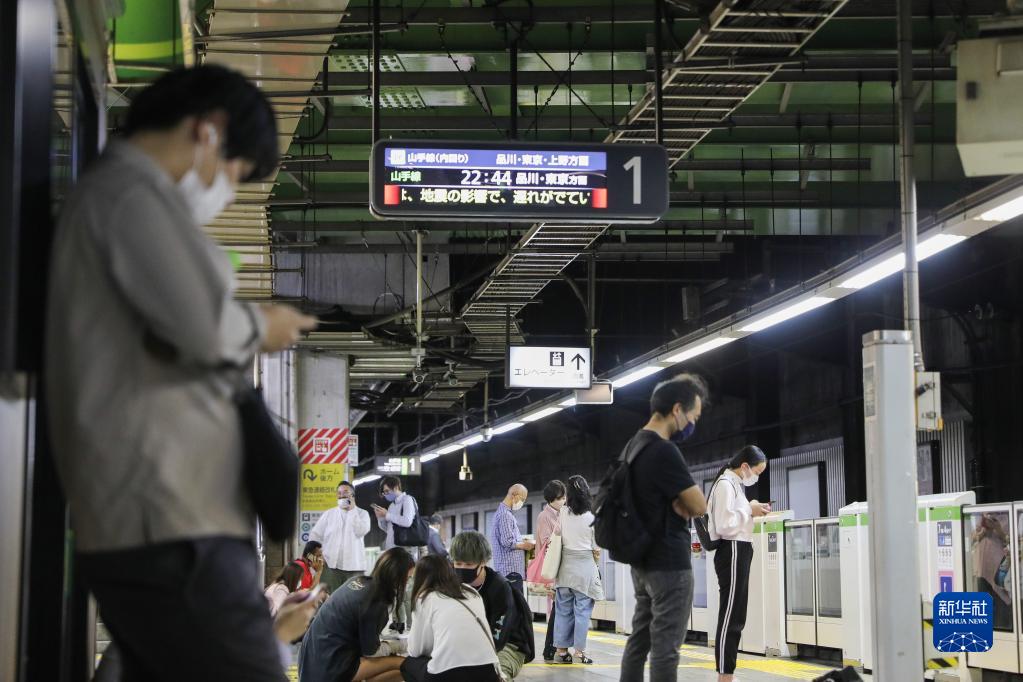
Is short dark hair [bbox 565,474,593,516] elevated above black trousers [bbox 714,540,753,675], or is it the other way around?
short dark hair [bbox 565,474,593,516]

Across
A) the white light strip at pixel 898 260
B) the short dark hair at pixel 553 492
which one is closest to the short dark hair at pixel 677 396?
the white light strip at pixel 898 260

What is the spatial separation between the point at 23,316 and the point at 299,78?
21.6ft

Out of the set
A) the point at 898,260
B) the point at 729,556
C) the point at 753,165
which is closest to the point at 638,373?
the point at 753,165

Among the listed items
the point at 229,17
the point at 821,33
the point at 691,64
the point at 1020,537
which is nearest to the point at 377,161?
the point at 229,17

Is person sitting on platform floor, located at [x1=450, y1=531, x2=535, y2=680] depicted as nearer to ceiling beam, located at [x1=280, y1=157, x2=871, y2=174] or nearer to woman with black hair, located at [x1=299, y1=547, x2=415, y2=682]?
woman with black hair, located at [x1=299, y1=547, x2=415, y2=682]

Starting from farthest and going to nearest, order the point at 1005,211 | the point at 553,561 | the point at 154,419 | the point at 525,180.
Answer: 1. the point at 553,561
2. the point at 1005,211
3. the point at 525,180
4. the point at 154,419

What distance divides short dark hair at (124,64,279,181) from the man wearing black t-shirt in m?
4.43

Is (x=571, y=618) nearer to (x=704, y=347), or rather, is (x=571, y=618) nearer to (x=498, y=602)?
(x=704, y=347)

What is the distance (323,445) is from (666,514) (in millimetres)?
14948

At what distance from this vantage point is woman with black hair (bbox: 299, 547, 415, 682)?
7371 mm

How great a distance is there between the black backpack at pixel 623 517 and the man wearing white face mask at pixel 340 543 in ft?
29.8

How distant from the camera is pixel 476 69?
40.4 feet

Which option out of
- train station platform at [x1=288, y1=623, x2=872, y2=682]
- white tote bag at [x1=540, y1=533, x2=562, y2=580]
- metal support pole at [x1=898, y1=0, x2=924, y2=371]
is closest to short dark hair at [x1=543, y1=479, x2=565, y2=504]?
white tote bag at [x1=540, y1=533, x2=562, y2=580]

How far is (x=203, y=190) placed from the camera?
209 centimetres
